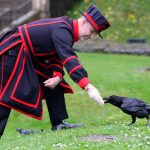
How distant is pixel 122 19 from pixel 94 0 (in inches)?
85.1

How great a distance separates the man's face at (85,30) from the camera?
313 inches

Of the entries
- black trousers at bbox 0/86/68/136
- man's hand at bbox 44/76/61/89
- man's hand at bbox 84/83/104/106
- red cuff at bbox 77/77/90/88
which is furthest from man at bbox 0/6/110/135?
man's hand at bbox 84/83/104/106

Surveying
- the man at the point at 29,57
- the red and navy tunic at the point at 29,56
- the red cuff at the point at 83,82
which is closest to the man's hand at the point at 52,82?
the man at the point at 29,57

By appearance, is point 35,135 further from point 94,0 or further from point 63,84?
point 94,0

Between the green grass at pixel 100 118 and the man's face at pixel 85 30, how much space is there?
120 cm

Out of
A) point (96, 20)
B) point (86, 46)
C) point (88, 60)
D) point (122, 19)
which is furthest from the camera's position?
point (122, 19)

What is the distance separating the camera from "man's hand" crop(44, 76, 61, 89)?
823 cm

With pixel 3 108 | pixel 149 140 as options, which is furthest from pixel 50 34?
pixel 149 140

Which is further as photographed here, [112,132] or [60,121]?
[60,121]

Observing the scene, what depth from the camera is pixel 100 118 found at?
34.3ft

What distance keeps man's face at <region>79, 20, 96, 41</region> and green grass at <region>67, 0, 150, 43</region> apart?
17839 mm

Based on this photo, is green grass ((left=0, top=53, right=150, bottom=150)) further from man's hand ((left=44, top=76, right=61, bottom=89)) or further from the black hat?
the black hat

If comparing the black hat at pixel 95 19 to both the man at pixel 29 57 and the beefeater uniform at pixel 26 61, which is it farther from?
the beefeater uniform at pixel 26 61

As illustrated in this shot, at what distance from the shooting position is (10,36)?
8398mm
